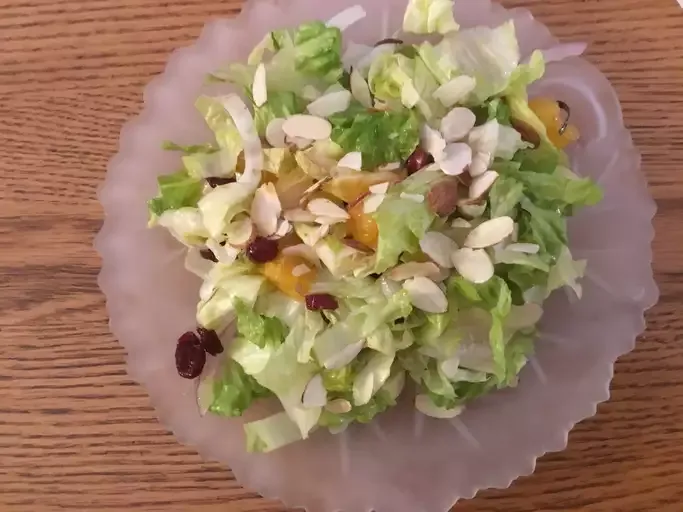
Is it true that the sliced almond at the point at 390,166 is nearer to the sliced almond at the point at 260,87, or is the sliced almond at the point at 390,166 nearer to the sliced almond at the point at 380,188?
the sliced almond at the point at 380,188

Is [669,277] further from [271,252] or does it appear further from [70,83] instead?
[70,83]

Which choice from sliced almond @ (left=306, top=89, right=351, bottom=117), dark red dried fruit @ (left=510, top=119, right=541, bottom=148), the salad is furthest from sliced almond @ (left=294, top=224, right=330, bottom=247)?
dark red dried fruit @ (left=510, top=119, right=541, bottom=148)

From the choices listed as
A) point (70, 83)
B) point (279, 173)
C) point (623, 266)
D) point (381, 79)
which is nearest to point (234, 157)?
point (279, 173)

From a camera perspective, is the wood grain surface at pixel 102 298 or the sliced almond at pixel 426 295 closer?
the sliced almond at pixel 426 295

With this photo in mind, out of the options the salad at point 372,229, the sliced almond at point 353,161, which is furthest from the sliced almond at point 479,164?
the sliced almond at point 353,161

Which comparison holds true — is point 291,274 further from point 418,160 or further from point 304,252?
point 418,160

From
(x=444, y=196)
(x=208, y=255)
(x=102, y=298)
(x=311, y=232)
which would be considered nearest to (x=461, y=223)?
(x=444, y=196)
